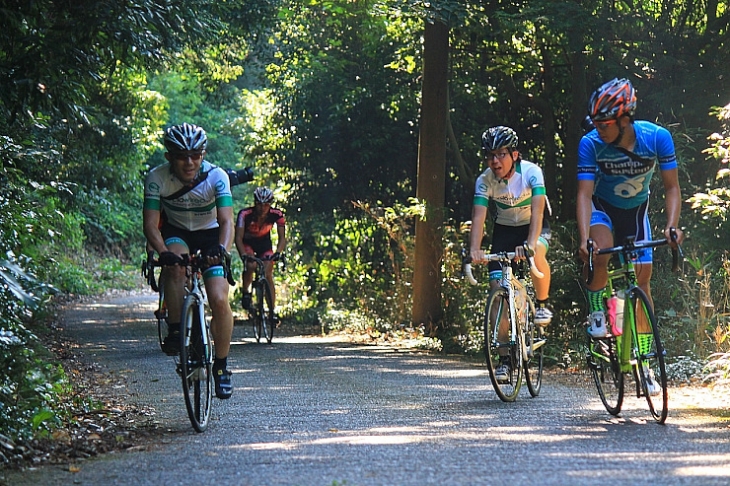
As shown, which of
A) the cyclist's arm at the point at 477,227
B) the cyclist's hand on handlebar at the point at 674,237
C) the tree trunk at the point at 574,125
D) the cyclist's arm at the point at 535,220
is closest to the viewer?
the cyclist's hand on handlebar at the point at 674,237

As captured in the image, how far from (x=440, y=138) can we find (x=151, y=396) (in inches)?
325

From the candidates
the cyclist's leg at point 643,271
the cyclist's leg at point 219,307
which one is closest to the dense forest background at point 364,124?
the cyclist's leg at point 219,307

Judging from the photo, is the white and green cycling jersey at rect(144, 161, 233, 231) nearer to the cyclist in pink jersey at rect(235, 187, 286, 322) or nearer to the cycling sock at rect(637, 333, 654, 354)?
the cycling sock at rect(637, 333, 654, 354)

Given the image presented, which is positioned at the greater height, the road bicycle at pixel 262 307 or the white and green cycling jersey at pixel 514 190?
the white and green cycling jersey at pixel 514 190

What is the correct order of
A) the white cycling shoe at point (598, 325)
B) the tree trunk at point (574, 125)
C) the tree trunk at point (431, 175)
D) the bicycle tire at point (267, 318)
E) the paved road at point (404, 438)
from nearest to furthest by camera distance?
the paved road at point (404, 438)
the white cycling shoe at point (598, 325)
the tree trunk at point (574, 125)
the bicycle tire at point (267, 318)
the tree trunk at point (431, 175)

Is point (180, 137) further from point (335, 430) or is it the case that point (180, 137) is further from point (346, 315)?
point (346, 315)

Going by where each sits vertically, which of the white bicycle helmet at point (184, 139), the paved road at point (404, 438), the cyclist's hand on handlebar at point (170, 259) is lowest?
the paved road at point (404, 438)

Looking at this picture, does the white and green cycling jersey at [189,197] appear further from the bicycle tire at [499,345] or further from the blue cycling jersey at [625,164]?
the blue cycling jersey at [625,164]

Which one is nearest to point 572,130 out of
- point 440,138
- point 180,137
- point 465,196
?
point 440,138

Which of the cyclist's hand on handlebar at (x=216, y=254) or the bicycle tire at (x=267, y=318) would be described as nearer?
the cyclist's hand on handlebar at (x=216, y=254)

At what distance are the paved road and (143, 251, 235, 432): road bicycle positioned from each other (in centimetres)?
21

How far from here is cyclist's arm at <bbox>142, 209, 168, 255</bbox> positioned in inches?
328

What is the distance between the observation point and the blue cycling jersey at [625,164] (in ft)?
26.0

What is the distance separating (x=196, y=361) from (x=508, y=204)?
3.18 meters
